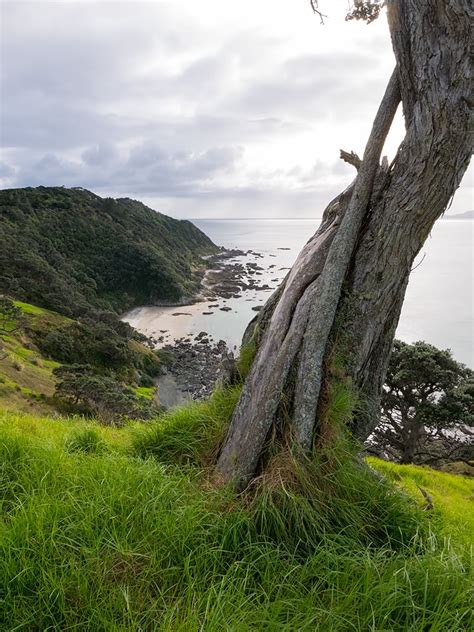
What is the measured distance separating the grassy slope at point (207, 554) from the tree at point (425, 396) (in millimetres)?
12178

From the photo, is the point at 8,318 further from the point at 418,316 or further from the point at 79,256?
the point at 79,256

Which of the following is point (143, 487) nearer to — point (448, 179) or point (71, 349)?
point (448, 179)

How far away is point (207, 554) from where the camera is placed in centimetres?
250

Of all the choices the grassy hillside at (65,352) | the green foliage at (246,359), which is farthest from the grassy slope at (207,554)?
the grassy hillside at (65,352)

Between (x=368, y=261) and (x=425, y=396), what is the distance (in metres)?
13.8

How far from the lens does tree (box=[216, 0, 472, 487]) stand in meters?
3.37

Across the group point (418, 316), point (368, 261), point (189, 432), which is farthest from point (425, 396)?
point (418, 316)

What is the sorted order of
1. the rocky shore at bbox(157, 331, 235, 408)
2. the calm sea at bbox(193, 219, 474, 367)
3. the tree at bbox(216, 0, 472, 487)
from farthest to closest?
the rocky shore at bbox(157, 331, 235, 408) → the calm sea at bbox(193, 219, 474, 367) → the tree at bbox(216, 0, 472, 487)

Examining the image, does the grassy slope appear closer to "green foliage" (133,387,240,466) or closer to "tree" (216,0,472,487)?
"green foliage" (133,387,240,466)

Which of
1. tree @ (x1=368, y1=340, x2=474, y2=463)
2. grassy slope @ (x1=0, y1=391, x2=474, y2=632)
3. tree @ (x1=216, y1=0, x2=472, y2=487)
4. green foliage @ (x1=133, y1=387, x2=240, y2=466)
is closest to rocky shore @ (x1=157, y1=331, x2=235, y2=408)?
tree @ (x1=368, y1=340, x2=474, y2=463)

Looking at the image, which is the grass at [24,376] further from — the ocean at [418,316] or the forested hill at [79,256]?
the ocean at [418,316]

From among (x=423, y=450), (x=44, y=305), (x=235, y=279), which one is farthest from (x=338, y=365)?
(x=235, y=279)

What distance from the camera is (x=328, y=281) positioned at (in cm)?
388

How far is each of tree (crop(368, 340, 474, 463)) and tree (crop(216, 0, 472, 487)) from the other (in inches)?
453
